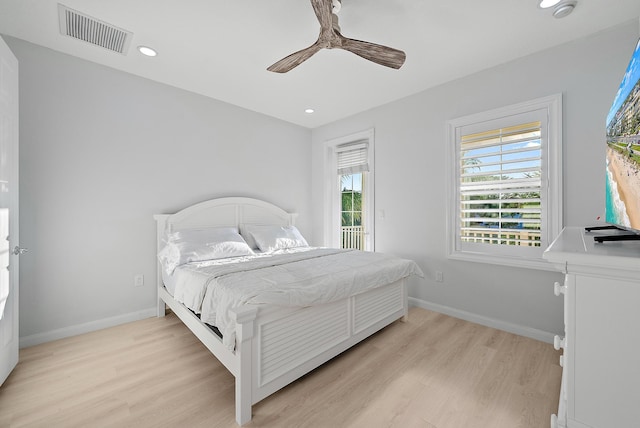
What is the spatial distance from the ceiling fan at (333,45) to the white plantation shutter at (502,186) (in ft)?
4.39

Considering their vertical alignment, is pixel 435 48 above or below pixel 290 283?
above

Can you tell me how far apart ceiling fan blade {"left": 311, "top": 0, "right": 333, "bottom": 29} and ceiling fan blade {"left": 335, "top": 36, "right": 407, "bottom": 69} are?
15 cm

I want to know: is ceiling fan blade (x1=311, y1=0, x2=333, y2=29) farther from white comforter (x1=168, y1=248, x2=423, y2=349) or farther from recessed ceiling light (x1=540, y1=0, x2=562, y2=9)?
white comforter (x1=168, y1=248, x2=423, y2=349)

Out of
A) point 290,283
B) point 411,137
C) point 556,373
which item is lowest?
point 556,373

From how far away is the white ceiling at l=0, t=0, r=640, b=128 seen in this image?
73.1 inches

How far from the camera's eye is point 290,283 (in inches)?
71.1

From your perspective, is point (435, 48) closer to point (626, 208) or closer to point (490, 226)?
point (490, 226)

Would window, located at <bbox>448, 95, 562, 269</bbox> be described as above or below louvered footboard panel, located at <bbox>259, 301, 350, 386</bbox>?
above

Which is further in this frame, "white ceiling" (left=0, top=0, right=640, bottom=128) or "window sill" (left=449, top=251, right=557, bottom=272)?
"window sill" (left=449, top=251, right=557, bottom=272)

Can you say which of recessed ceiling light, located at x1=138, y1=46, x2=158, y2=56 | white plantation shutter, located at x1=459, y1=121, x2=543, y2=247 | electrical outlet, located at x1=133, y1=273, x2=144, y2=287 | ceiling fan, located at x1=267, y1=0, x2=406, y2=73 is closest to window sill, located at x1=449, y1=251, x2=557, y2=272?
white plantation shutter, located at x1=459, y1=121, x2=543, y2=247

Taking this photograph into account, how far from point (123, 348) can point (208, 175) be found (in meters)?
1.93

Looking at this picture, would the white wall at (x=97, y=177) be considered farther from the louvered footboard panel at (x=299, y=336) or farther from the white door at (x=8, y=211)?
the louvered footboard panel at (x=299, y=336)

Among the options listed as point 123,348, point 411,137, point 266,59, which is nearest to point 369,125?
point 411,137

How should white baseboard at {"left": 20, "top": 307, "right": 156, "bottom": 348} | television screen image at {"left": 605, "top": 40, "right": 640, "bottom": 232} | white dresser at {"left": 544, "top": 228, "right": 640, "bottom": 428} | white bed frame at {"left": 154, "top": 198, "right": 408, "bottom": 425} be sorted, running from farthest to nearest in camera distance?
white baseboard at {"left": 20, "top": 307, "right": 156, "bottom": 348}, white bed frame at {"left": 154, "top": 198, "right": 408, "bottom": 425}, television screen image at {"left": 605, "top": 40, "right": 640, "bottom": 232}, white dresser at {"left": 544, "top": 228, "right": 640, "bottom": 428}
